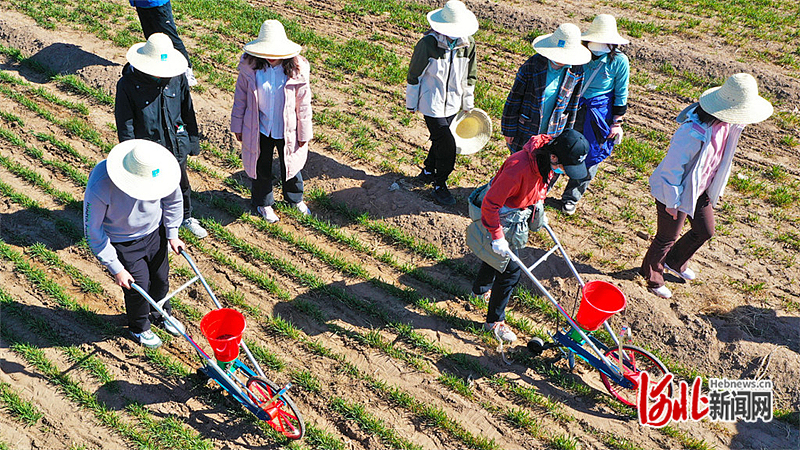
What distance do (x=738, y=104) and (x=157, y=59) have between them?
5241 mm

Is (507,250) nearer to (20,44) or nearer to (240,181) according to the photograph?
(240,181)

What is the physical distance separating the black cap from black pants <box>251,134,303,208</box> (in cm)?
322

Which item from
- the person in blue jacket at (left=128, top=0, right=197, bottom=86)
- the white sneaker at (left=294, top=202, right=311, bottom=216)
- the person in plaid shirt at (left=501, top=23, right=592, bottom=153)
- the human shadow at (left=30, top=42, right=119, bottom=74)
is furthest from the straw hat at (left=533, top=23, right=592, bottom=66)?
the human shadow at (left=30, top=42, right=119, bottom=74)

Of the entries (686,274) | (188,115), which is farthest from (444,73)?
(686,274)

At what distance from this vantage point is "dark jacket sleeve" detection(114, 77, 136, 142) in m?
5.90

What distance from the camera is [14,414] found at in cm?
522

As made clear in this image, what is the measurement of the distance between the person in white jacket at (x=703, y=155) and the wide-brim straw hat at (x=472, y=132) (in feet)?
7.24

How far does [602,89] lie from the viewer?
6602 mm

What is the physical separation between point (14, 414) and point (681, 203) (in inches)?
244

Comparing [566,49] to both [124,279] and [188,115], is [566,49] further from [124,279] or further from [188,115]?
[124,279]

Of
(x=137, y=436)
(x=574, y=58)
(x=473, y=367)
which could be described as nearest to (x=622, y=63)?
(x=574, y=58)

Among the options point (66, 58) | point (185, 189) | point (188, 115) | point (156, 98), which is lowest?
point (66, 58)

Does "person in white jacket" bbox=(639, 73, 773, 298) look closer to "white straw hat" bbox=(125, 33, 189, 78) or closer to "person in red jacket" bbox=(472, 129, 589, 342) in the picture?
"person in red jacket" bbox=(472, 129, 589, 342)

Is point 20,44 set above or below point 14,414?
above
